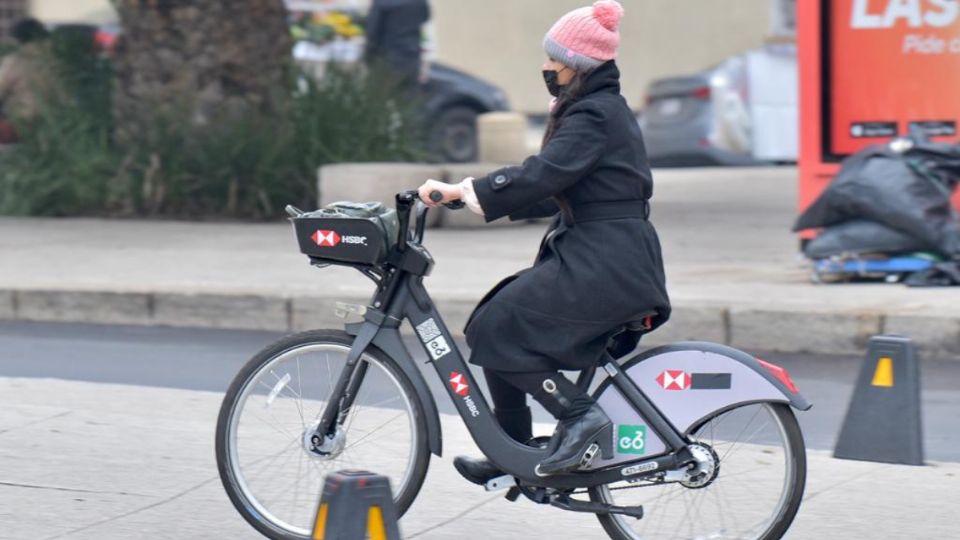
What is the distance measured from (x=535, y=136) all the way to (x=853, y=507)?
1973cm

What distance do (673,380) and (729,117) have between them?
14242 millimetres

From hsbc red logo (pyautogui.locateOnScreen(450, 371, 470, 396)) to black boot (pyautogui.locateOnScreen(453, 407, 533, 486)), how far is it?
117 millimetres

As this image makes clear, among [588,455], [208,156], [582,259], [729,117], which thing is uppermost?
[582,259]

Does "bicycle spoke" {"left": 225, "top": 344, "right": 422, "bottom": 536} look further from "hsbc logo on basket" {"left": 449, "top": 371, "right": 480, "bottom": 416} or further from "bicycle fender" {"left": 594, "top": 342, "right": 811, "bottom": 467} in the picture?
"bicycle fender" {"left": 594, "top": 342, "right": 811, "bottom": 467}

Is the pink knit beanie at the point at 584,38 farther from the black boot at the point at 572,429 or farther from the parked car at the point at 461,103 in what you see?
the parked car at the point at 461,103

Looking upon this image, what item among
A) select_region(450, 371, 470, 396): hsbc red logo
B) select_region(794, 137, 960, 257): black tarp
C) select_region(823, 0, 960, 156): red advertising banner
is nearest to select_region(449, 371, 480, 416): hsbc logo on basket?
select_region(450, 371, 470, 396): hsbc red logo

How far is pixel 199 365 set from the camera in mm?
8531

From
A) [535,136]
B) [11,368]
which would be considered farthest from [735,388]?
[535,136]

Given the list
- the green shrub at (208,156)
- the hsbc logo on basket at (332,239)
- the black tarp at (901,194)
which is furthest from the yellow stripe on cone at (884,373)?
the green shrub at (208,156)

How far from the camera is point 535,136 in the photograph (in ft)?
82.3

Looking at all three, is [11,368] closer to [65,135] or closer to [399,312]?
[399,312]

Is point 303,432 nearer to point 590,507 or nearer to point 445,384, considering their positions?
point 445,384

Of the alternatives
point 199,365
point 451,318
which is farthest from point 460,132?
point 199,365

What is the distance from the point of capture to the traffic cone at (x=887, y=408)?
6109mm
